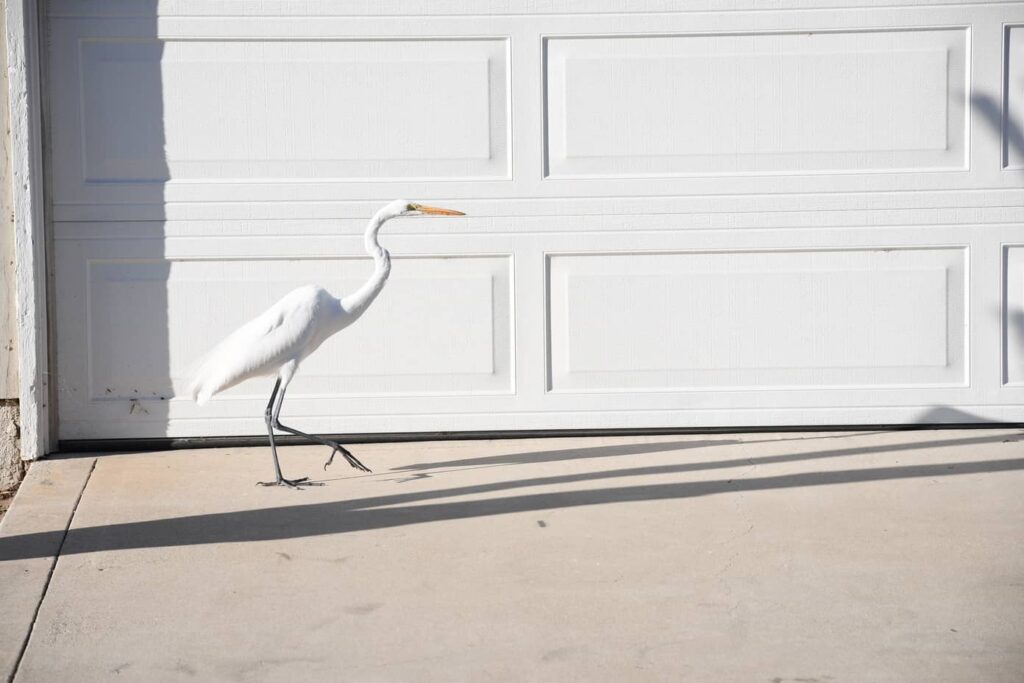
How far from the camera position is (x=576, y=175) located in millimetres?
5613

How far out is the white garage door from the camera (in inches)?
218

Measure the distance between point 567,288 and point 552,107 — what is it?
822mm

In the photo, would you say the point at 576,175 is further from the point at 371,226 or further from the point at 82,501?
the point at 82,501

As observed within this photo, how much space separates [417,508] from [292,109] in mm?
2130

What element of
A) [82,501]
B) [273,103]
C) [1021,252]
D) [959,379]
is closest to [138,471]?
[82,501]

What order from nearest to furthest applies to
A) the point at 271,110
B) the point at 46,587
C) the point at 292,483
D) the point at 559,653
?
the point at 559,653 < the point at 46,587 < the point at 292,483 < the point at 271,110

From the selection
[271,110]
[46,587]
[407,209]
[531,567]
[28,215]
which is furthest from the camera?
[271,110]

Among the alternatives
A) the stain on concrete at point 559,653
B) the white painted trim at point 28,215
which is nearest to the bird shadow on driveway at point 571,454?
the white painted trim at point 28,215

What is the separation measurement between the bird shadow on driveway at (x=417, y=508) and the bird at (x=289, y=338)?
0.48 m

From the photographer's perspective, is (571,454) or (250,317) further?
(250,317)

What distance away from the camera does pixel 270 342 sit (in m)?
4.78

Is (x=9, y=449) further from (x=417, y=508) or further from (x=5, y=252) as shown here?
(x=417, y=508)

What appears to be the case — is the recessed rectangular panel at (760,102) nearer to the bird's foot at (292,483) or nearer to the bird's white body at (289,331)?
the bird's white body at (289,331)

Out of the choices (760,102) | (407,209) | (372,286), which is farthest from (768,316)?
(372,286)
